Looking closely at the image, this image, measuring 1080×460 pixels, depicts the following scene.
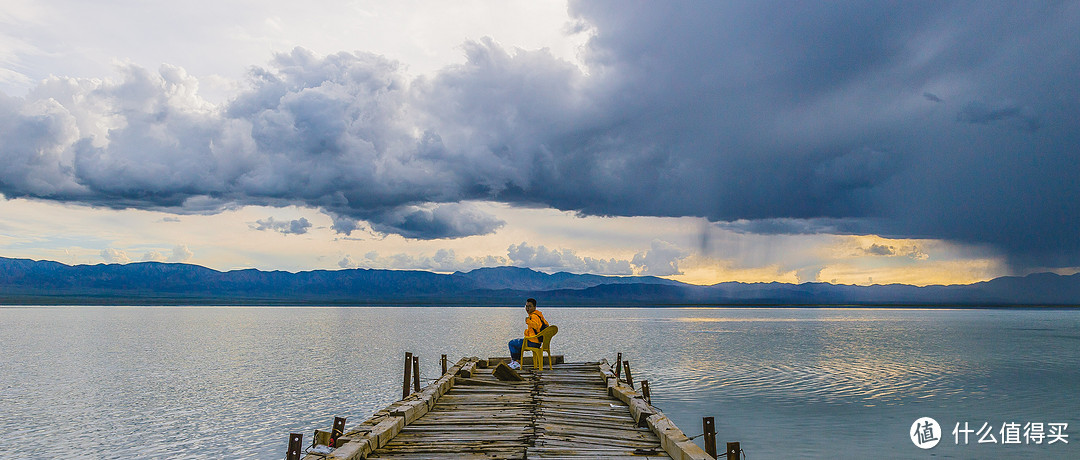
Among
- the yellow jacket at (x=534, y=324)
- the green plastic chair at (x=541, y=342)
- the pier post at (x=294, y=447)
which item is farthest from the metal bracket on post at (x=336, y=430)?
the green plastic chair at (x=541, y=342)

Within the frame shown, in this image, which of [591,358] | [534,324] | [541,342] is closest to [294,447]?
[534,324]

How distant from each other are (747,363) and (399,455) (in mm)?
35998

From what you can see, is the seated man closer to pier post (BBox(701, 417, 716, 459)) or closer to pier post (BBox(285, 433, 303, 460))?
pier post (BBox(701, 417, 716, 459))

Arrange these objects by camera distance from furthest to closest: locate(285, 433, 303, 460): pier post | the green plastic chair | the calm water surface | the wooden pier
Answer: the green plastic chair
the calm water surface
locate(285, 433, 303, 460): pier post
the wooden pier

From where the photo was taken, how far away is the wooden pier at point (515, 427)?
1038 cm

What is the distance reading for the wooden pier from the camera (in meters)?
10.4

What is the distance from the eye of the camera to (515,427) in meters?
12.3

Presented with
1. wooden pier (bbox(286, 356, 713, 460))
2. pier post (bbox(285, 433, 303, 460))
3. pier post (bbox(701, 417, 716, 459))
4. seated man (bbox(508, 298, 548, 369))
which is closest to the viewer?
wooden pier (bbox(286, 356, 713, 460))

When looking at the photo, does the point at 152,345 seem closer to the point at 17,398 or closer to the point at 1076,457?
the point at 17,398

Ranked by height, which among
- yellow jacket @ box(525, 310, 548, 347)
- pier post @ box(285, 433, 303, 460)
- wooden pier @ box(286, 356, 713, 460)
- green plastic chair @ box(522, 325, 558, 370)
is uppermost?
yellow jacket @ box(525, 310, 548, 347)

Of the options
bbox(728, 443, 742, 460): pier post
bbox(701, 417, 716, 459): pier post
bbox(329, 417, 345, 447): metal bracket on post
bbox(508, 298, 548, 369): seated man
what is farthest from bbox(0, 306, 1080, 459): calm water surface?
bbox(728, 443, 742, 460): pier post

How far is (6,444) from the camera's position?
1962 cm

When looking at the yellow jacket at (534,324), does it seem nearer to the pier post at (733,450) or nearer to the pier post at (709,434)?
the pier post at (709,434)

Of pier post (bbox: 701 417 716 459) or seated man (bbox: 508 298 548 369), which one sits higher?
seated man (bbox: 508 298 548 369)
